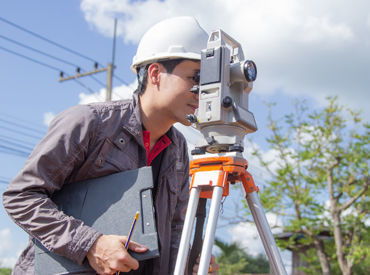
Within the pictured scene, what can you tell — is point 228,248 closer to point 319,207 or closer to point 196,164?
point 319,207

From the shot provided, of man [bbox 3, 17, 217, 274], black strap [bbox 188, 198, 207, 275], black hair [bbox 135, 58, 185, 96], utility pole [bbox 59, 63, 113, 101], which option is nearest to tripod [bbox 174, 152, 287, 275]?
black strap [bbox 188, 198, 207, 275]

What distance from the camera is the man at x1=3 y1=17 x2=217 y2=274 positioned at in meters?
1.72

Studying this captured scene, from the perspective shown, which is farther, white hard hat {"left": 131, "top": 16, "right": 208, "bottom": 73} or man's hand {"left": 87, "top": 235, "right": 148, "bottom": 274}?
white hard hat {"left": 131, "top": 16, "right": 208, "bottom": 73}

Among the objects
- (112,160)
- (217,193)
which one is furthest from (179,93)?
(217,193)

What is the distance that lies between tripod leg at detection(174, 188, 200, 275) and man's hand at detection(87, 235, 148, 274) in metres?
0.15

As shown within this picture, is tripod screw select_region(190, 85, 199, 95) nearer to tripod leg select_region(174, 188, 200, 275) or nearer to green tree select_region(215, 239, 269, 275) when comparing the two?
tripod leg select_region(174, 188, 200, 275)

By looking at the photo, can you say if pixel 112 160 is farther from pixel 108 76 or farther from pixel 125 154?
pixel 108 76

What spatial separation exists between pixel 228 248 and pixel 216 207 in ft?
40.7

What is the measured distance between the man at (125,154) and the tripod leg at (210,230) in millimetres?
255

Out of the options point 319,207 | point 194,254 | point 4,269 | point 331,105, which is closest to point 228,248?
Result: point 319,207

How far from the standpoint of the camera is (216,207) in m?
1.74

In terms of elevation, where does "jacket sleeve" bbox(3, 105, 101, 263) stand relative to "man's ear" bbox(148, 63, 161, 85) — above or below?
below

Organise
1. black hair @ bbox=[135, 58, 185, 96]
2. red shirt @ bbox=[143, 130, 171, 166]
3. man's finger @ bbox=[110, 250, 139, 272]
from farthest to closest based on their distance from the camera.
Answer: red shirt @ bbox=[143, 130, 171, 166], black hair @ bbox=[135, 58, 185, 96], man's finger @ bbox=[110, 250, 139, 272]

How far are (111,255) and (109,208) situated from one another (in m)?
0.26
